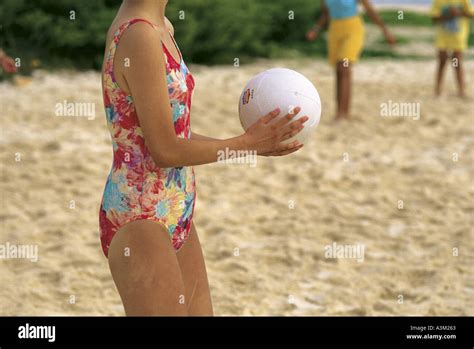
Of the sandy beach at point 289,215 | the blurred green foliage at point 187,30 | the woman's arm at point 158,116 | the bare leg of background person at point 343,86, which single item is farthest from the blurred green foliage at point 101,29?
the woman's arm at point 158,116

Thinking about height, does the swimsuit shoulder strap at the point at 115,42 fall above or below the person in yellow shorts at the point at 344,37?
below

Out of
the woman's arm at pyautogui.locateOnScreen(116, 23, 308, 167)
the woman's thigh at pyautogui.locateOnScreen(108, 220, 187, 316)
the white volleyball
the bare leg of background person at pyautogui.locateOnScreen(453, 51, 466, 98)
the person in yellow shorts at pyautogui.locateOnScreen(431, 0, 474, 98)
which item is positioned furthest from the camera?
the bare leg of background person at pyautogui.locateOnScreen(453, 51, 466, 98)

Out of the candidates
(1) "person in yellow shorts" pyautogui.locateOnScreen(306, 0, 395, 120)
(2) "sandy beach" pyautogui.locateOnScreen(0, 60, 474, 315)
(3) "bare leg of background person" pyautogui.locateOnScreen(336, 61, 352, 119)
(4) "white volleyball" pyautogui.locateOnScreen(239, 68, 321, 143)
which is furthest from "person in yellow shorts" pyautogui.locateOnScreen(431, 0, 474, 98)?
(4) "white volleyball" pyautogui.locateOnScreen(239, 68, 321, 143)

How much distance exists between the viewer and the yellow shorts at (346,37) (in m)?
8.58

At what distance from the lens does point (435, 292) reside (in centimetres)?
448

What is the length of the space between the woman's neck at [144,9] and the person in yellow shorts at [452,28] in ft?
27.0

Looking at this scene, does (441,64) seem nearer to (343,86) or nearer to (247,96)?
(343,86)

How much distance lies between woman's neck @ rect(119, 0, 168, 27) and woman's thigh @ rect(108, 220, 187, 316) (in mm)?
563

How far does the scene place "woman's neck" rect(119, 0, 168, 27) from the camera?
2.23 metres

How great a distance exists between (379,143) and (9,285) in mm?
4341

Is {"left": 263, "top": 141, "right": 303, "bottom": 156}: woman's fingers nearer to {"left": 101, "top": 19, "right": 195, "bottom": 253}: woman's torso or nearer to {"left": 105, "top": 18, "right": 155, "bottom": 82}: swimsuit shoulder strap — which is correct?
{"left": 101, "top": 19, "right": 195, "bottom": 253}: woman's torso

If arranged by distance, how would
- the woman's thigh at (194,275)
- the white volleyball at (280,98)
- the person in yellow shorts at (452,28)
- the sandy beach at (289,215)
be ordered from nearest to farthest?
the white volleyball at (280,98) < the woman's thigh at (194,275) < the sandy beach at (289,215) < the person in yellow shorts at (452,28)

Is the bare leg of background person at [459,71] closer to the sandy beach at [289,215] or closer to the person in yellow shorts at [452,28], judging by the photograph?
the person in yellow shorts at [452,28]
